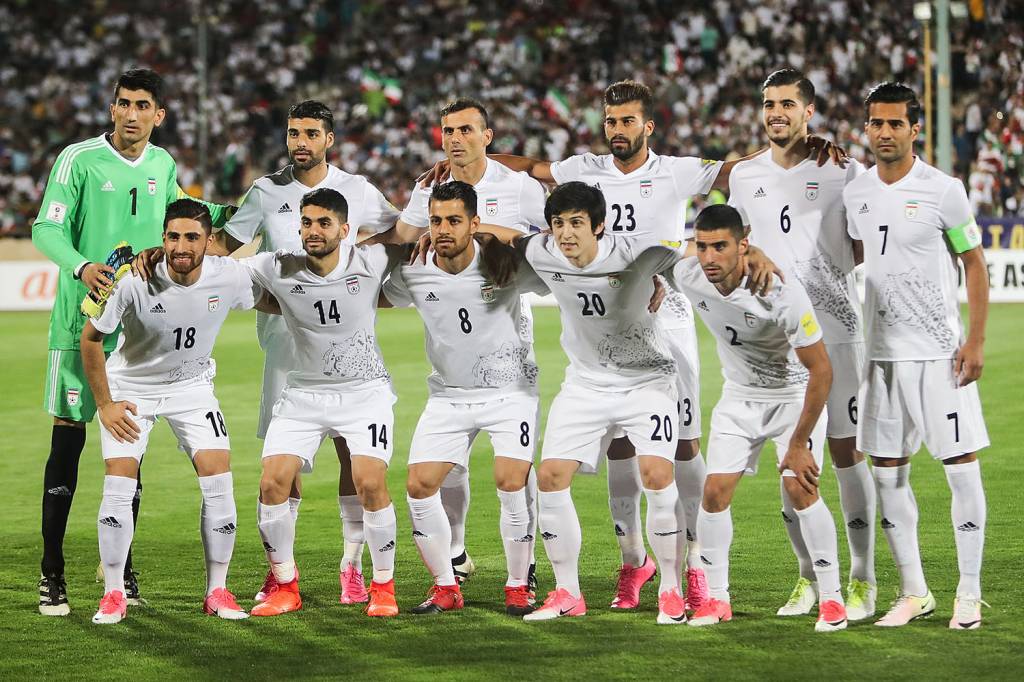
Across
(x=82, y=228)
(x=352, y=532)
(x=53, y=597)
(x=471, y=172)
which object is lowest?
(x=53, y=597)

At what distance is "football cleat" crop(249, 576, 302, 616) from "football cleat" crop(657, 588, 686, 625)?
1629mm

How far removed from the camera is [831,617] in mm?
5984

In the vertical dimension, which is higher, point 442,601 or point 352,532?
point 352,532

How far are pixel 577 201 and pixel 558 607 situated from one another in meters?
1.74

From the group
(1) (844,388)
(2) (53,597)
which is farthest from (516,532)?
(2) (53,597)

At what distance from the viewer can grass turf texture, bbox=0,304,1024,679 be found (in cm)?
553

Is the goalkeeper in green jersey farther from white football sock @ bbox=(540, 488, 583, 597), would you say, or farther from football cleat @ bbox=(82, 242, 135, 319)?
white football sock @ bbox=(540, 488, 583, 597)

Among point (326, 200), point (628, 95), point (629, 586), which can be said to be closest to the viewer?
point (326, 200)

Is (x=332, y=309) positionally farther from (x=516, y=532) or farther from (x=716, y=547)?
(x=716, y=547)

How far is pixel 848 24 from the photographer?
27719mm

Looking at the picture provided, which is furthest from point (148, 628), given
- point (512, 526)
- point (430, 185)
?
point (430, 185)

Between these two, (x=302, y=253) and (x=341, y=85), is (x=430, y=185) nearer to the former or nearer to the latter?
(x=302, y=253)

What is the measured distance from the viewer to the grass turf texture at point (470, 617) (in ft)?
18.1

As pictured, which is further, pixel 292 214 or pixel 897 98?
pixel 292 214
